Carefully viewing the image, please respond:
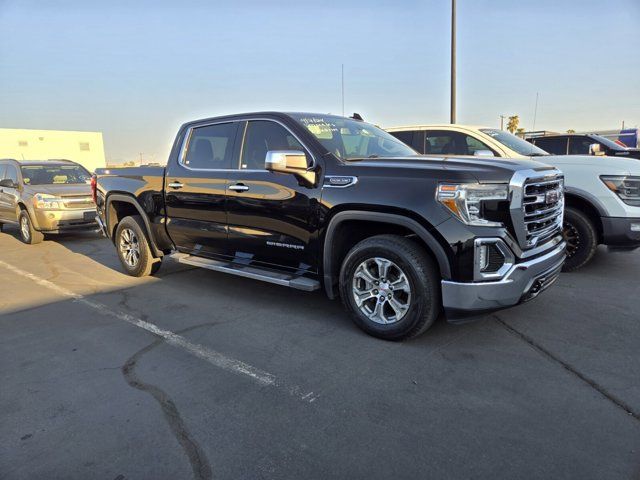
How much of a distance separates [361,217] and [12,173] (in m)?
9.47

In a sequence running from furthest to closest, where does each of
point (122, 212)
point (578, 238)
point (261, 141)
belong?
point (122, 212)
point (578, 238)
point (261, 141)

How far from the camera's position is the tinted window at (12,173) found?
31.7 ft

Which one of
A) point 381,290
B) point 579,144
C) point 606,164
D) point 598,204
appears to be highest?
point 579,144

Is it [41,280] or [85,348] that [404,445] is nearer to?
[85,348]

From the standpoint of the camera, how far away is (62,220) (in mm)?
8773

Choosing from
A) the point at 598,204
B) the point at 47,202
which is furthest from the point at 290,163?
the point at 47,202

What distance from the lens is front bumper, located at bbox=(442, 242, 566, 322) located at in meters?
3.26

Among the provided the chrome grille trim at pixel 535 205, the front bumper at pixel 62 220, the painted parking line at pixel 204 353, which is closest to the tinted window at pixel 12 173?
the front bumper at pixel 62 220

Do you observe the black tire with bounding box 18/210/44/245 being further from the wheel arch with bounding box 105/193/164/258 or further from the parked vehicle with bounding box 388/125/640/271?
the parked vehicle with bounding box 388/125/640/271

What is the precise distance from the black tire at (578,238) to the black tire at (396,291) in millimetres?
3130

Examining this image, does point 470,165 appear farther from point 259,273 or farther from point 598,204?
point 598,204

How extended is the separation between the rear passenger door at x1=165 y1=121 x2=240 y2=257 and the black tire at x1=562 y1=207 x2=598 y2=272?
13.8ft

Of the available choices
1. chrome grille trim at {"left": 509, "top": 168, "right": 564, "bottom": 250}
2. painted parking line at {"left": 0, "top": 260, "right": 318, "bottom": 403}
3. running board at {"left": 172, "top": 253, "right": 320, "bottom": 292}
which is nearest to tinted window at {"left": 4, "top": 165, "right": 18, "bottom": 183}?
painted parking line at {"left": 0, "top": 260, "right": 318, "bottom": 403}

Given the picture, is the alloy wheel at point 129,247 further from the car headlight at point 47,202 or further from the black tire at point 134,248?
the car headlight at point 47,202
